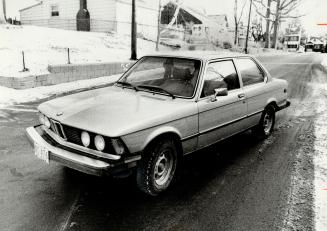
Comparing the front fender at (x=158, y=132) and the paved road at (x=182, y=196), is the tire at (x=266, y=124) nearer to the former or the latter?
the paved road at (x=182, y=196)

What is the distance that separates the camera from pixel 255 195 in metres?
3.98

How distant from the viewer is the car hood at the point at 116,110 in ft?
11.2

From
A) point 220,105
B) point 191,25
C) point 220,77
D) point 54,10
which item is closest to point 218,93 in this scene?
point 220,105

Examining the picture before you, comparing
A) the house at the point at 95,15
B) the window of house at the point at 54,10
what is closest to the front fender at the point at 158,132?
the house at the point at 95,15

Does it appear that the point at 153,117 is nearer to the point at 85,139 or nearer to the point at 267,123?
the point at 85,139

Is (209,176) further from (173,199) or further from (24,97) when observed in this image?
(24,97)

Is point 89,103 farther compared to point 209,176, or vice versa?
point 209,176

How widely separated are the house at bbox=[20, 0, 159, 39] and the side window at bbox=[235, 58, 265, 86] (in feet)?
68.7

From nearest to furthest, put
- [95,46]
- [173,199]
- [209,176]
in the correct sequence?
1. [173,199]
2. [209,176]
3. [95,46]

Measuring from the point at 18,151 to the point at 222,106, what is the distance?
312 centimetres

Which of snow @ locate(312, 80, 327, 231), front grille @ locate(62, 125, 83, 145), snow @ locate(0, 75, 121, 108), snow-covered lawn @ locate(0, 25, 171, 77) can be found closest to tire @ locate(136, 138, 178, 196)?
front grille @ locate(62, 125, 83, 145)

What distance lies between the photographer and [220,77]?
4.75m

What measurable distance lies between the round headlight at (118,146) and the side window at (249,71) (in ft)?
8.50

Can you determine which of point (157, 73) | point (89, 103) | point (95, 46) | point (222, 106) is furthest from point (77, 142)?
point (95, 46)
